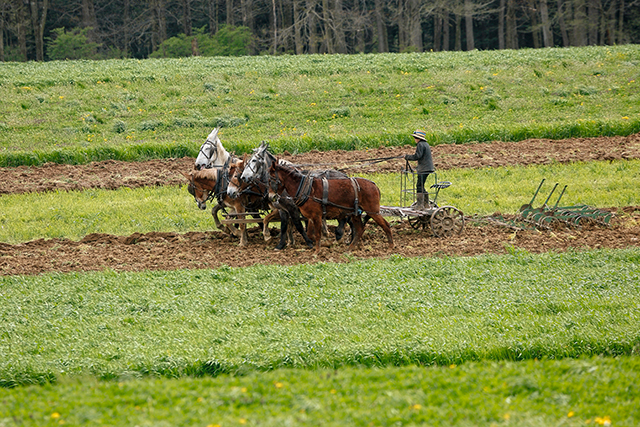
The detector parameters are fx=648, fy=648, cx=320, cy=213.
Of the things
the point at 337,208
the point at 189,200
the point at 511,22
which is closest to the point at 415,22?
the point at 511,22

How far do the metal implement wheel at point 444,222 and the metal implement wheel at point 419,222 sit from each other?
273mm

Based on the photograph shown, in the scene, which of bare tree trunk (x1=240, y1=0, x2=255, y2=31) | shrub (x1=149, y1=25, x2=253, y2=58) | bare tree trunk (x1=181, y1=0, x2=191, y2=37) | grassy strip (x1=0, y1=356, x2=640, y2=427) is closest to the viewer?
grassy strip (x1=0, y1=356, x2=640, y2=427)

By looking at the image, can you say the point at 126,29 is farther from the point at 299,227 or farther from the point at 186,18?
the point at 299,227

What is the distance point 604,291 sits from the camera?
9117 mm

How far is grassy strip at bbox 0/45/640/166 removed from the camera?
897 inches

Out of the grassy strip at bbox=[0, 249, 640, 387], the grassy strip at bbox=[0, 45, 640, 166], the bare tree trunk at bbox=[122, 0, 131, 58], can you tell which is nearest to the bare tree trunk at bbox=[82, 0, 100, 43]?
the bare tree trunk at bbox=[122, 0, 131, 58]

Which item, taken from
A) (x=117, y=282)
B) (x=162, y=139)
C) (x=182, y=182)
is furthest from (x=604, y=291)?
(x=162, y=139)

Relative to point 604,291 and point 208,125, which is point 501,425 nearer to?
point 604,291

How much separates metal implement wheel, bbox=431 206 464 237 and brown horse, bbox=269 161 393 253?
1.18 m

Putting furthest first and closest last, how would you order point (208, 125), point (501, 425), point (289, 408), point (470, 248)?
Result: point (208, 125), point (470, 248), point (289, 408), point (501, 425)

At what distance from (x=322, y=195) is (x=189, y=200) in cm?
602

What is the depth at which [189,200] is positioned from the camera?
17109 millimetres

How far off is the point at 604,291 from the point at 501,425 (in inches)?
174

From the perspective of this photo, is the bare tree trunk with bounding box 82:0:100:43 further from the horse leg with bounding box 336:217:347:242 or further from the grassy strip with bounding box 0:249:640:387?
the grassy strip with bounding box 0:249:640:387
